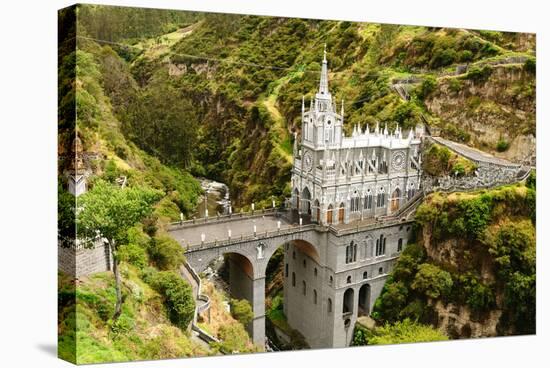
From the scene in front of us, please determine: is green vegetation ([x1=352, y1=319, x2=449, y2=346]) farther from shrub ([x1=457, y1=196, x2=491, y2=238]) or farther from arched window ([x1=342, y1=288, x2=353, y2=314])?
shrub ([x1=457, y1=196, x2=491, y2=238])

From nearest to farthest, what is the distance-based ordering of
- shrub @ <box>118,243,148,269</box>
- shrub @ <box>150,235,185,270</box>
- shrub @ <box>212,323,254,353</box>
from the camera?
shrub @ <box>118,243,148,269</box> → shrub @ <box>212,323,254,353</box> → shrub @ <box>150,235,185,270</box>

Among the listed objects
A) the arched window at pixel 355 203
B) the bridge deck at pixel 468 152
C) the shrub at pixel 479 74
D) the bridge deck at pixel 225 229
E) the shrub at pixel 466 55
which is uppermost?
the shrub at pixel 466 55

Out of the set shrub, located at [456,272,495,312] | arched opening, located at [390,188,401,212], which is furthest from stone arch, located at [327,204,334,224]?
shrub, located at [456,272,495,312]

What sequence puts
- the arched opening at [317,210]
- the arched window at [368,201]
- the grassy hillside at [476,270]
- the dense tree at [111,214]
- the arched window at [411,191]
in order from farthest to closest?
the arched window at [368,201]
the arched window at [411,191]
the arched opening at [317,210]
the grassy hillside at [476,270]
the dense tree at [111,214]

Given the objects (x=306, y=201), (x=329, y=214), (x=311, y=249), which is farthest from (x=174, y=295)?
(x=329, y=214)

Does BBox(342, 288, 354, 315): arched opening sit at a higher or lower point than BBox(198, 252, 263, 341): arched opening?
lower

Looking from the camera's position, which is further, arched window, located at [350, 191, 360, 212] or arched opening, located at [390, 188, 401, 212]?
arched opening, located at [390, 188, 401, 212]

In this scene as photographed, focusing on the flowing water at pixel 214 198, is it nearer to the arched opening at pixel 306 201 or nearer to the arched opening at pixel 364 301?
the arched opening at pixel 306 201

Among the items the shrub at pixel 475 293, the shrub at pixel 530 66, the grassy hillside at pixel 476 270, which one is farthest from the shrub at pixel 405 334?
the shrub at pixel 530 66

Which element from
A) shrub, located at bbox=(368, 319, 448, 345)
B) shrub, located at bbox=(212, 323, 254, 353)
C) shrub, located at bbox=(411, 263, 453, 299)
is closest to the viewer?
shrub, located at bbox=(212, 323, 254, 353)
